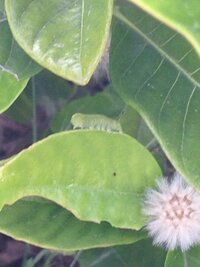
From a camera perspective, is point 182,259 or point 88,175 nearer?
point 88,175

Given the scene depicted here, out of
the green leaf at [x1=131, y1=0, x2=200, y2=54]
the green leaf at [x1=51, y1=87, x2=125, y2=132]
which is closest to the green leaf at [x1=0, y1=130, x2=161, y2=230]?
the green leaf at [x1=131, y1=0, x2=200, y2=54]

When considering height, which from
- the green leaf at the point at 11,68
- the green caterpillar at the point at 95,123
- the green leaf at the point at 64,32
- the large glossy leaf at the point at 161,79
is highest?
the green leaf at the point at 64,32

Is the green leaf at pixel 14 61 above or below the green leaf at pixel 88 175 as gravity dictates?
above

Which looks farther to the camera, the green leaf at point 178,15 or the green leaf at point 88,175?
the green leaf at point 88,175

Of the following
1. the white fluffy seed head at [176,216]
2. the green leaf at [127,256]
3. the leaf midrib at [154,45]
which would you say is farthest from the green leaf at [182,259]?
the leaf midrib at [154,45]

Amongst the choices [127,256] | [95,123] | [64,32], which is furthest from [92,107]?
[64,32]

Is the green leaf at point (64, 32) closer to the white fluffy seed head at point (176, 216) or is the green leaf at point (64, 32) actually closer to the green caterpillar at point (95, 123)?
the green caterpillar at point (95, 123)

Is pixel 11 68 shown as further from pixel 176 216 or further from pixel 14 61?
pixel 176 216
